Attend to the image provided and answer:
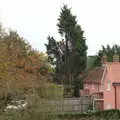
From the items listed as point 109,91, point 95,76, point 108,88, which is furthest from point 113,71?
point 95,76

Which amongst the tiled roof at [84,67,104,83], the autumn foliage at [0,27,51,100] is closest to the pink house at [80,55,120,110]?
the tiled roof at [84,67,104,83]

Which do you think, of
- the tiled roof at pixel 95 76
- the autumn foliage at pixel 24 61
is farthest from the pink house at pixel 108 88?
the autumn foliage at pixel 24 61

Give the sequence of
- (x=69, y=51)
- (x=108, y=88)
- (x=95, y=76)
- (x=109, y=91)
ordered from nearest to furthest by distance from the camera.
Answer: (x=109, y=91), (x=108, y=88), (x=95, y=76), (x=69, y=51)

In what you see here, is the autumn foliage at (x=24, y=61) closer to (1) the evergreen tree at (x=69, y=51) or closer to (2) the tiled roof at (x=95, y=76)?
(2) the tiled roof at (x=95, y=76)

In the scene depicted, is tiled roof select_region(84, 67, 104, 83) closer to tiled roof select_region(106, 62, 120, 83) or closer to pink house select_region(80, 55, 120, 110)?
pink house select_region(80, 55, 120, 110)

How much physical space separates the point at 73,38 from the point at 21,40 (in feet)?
47.6

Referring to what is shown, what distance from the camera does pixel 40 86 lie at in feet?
148

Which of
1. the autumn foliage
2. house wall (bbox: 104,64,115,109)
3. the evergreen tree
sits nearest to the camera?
the autumn foliage

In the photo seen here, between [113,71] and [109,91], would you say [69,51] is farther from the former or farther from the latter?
[109,91]

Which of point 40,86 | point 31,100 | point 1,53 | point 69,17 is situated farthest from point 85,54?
point 31,100

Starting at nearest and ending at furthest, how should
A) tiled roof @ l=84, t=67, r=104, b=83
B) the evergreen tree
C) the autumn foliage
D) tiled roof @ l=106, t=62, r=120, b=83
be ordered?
the autumn foliage → tiled roof @ l=106, t=62, r=120, b=83 → tiled roof @ l=84, t=67, r=104, b=83 → the evergreen tree

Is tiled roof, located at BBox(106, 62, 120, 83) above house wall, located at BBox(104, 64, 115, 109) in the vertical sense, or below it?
above

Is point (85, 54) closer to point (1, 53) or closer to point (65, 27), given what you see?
point (65, 27)

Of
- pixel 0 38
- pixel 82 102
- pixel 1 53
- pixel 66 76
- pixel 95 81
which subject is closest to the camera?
pixel 1 53
